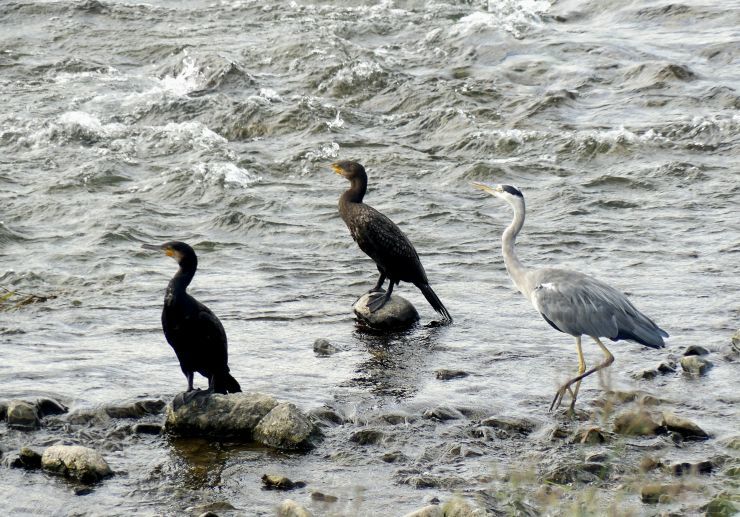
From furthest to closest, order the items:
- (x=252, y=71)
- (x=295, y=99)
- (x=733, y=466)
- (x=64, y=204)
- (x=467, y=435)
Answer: (x=252, y=71)
(x=295, y=99)
(x=64, y=204)
(x=467, y=435)
(x=733, y=466)

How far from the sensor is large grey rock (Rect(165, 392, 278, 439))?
24.2ft

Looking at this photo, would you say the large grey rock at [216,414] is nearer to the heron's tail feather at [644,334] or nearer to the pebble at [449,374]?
the pebble at [449,374]

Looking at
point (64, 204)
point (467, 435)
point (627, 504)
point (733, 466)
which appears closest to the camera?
point (627, 504)

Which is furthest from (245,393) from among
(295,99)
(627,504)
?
(295,99)

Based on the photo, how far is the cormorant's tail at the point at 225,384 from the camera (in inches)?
305

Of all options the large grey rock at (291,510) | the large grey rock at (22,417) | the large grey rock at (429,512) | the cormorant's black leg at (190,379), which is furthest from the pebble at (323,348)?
the large grey rock at (429,512)

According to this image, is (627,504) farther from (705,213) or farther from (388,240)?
(705,213)

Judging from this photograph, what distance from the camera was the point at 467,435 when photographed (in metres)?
7.41

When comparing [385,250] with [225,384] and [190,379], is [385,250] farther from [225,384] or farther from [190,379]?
[190,379]

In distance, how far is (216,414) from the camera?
24.3 feet

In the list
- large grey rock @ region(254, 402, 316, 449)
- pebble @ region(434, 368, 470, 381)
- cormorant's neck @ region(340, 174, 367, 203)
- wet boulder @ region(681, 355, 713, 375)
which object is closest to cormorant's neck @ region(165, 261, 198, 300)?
large grey rock @ region(254, 402, 316, 449)

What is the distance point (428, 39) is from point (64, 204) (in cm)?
783

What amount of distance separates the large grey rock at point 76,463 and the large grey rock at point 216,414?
710mm

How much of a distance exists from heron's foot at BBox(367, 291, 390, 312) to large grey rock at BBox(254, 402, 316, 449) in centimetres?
271
